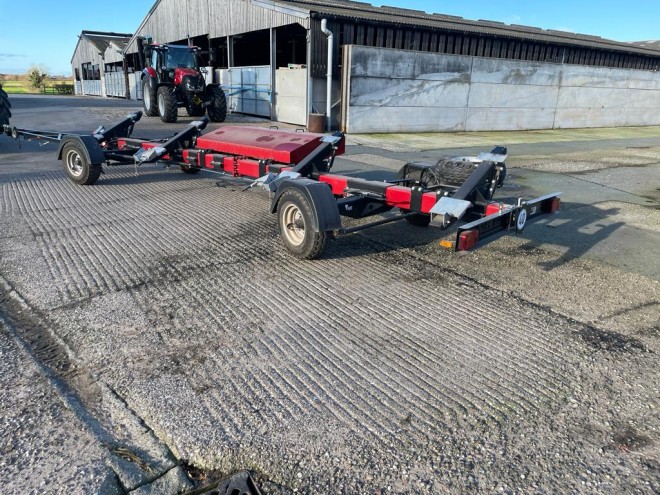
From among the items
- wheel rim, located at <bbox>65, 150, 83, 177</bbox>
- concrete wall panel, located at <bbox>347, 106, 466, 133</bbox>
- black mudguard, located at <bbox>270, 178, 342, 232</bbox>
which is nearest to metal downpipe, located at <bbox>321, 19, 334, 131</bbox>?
concrete wall panel, located at <bbox>347, 106, 466, 133</bbox>

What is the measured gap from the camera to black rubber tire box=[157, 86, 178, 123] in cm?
1753

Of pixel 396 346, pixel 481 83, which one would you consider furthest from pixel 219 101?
pixel 396 346

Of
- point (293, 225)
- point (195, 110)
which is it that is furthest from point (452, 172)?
point (195, 110)

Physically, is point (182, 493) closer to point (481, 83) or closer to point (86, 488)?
point (86, 488)

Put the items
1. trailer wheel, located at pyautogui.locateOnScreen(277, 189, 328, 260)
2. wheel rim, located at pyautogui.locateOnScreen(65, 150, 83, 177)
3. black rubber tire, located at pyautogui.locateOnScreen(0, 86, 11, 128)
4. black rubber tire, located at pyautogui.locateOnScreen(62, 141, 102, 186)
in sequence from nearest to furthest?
trailer wheel, located at pyautogui.locateOnScreen(277, 189, 328, 260) → black rubber tire, located at pyautogui.locateOnScreen(62, 141, 102, 186) → wheel rim, located at pyautogui.locateOnScreen(65, 150, 83, 177) → black rubber tire, located at pyautogui.locateOnScreen(0, 86, 11, 128)

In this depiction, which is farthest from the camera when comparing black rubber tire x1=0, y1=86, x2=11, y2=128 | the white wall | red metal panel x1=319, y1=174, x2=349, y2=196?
the white wall

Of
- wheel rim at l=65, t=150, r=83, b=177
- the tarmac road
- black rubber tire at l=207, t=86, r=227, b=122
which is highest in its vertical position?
black rubber tire at l=207, t=86, r=227, b=122

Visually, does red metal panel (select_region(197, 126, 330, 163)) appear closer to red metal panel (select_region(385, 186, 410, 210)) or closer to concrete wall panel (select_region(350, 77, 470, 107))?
red metal panel (select_region(385, 186, 410, 210))

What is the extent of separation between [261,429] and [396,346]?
123 cm

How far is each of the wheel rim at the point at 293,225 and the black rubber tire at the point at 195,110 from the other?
1488cm

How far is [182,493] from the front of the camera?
2.18 metres

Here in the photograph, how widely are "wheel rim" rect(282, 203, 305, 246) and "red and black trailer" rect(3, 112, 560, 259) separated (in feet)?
0.03

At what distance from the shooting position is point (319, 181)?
5734 millimetres

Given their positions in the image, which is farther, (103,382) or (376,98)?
(376,98)
